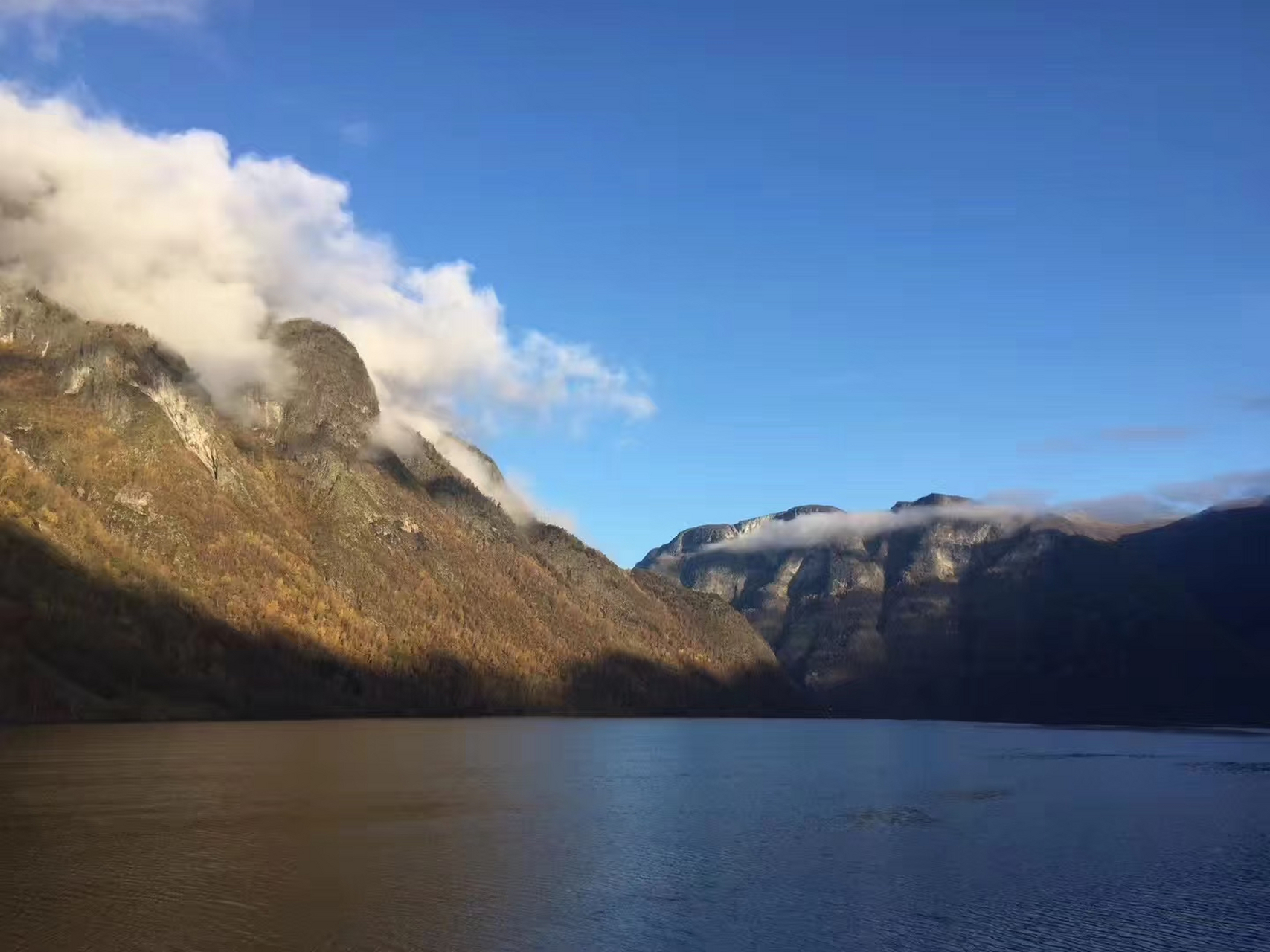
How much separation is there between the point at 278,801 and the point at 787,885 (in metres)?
52.6

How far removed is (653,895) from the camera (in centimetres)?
6216

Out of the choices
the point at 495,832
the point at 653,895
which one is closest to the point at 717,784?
the point at 495,832

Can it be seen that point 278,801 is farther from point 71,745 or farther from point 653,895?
point 71,745

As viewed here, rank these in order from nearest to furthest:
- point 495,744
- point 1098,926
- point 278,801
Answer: point 1098,926
point 278,801
point 495,744

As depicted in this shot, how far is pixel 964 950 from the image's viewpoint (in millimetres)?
50656

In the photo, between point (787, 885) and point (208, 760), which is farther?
point (208, 760)

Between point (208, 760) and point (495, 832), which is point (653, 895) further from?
point (208, 760)

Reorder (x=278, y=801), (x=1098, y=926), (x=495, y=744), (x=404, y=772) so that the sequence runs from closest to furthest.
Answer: (x=1098, y=926), (x=278, y=801), (x=404, y=772), (x=495, y=744)

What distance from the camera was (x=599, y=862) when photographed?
239 ft

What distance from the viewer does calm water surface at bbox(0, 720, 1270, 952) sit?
53156 mm

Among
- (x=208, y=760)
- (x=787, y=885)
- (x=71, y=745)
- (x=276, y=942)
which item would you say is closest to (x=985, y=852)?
(x=787, y=885)

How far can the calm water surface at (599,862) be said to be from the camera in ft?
174

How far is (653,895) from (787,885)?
344 inches

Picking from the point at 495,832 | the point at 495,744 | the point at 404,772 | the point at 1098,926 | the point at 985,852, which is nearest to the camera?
the point at 1098,926
